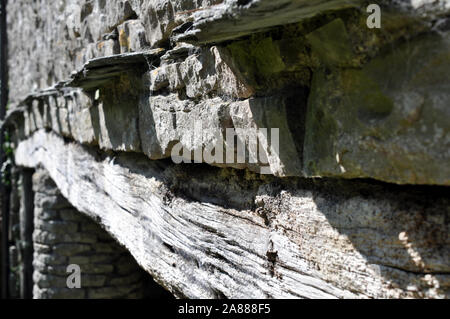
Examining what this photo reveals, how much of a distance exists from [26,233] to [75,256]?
1.30 metres

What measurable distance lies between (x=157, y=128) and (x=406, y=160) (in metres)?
1.11

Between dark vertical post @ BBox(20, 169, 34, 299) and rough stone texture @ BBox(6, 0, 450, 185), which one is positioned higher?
rough stone texture @ BBox(6, 0, 450, 185)

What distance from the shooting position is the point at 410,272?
A: 3.26 feet

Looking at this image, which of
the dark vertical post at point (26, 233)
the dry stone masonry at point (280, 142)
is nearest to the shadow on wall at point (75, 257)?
the dark vertical post at point (26, 233)

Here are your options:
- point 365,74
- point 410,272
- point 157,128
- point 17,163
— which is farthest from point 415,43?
point 17,163

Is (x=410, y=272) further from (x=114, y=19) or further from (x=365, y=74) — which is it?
(x=114, y=19)

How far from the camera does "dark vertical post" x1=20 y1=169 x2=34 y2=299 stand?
492cm

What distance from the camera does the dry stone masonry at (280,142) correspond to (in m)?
0.92

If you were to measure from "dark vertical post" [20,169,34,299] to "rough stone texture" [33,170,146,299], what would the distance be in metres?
0.93

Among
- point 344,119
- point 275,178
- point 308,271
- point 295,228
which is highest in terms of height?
point 344,119
